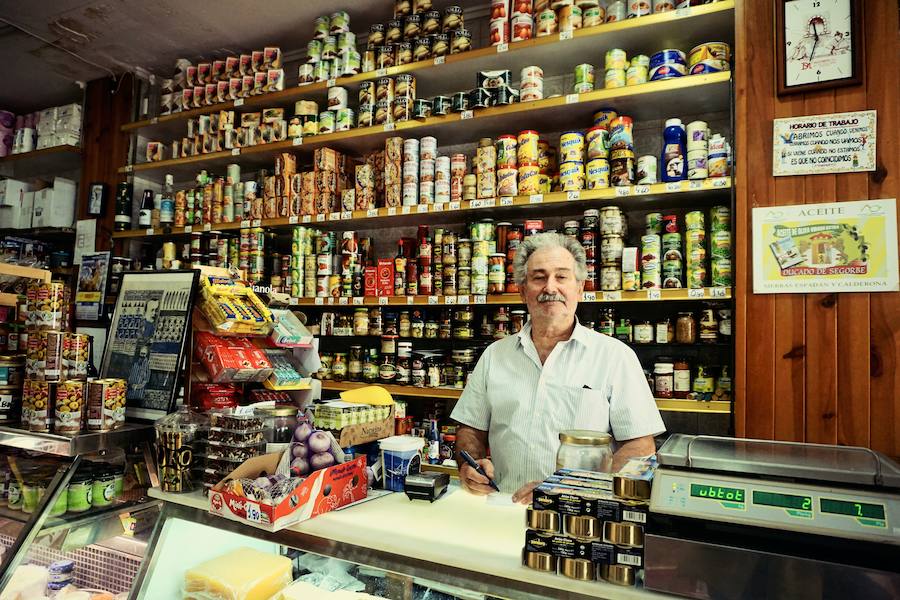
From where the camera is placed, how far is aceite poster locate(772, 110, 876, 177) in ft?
7.50

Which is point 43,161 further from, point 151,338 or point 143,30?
point 151,338

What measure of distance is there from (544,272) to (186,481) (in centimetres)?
154

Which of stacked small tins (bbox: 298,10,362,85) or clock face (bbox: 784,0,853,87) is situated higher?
stacked small tins (bbox: 298,10,362,85)

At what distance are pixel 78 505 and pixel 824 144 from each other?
301 centimetres

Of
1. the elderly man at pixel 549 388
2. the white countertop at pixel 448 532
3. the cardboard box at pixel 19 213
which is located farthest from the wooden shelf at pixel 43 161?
the white countertop at pixel 448 532

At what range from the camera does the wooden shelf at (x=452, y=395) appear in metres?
2.54

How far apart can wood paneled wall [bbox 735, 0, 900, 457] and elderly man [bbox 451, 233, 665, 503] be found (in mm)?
553

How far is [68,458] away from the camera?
1714 millimetres

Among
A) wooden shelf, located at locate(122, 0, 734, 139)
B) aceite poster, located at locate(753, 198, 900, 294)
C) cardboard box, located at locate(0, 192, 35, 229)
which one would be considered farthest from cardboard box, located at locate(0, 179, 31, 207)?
aceite poster, located at locate(753, 198, 900, 294)

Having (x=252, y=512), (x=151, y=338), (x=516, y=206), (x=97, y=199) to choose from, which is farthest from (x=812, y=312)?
(x=97, y=199)

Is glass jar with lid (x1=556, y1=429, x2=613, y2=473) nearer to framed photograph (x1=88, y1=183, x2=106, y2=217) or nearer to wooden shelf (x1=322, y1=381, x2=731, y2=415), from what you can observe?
wooden shelf (x1=322, y1=381, x2=731, y2=415)

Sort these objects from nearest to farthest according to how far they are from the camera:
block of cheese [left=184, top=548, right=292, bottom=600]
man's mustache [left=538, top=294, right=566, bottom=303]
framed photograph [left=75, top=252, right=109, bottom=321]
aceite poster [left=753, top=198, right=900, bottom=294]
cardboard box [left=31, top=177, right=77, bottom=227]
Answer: block of cheese [left=184, top=548, right=292, bottom=600]
aceite poster [left=753, top=198, right=900, bottom=294]
man's mustache [left=538, top=294, right=566, bottom=303]
framed photograph [left=75, top=252, right=109, bottom=321]
cardboard box [left=31, top=177, right=77, bottom=227]

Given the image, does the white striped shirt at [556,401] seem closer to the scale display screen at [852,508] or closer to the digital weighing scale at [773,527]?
the digital weighing scale at [773,527]

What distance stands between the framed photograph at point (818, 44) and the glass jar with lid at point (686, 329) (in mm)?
1059
